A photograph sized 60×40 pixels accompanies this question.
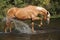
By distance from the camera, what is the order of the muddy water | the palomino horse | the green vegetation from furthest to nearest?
the green vegetation
the palomino horse
the muddy water

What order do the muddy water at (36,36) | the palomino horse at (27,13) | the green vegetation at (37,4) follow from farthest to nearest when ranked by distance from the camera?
1. the green vegetation at (37,4)
2. the palomino horse at (27,13)
3. the muddy water at (36,36)

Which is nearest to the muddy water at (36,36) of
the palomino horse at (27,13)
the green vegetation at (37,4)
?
the palomino horse at (27,13)

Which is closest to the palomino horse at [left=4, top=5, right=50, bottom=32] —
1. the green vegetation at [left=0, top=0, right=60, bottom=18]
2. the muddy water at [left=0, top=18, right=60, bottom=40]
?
the muddy water at [left=0, top=18, right=60, bottom=40]

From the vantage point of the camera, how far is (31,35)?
1252 cm

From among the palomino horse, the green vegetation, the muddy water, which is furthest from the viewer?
the green vegetation

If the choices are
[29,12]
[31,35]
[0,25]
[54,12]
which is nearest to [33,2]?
[54,12]

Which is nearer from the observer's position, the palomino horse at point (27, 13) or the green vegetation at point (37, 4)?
the palomino horse at point (27, 13)

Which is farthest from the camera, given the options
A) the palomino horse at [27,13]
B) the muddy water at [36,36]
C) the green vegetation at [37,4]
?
the green vegetation at [37,4]

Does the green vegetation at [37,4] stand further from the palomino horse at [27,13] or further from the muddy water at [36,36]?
the muddy water at [36,36]

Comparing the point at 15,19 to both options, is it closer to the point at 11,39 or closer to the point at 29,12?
the point at 29,12

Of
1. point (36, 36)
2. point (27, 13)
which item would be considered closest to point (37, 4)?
point (27, 13)

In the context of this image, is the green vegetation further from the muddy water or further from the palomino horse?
the muddy water

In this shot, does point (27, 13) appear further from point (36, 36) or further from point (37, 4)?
point (37, 4)

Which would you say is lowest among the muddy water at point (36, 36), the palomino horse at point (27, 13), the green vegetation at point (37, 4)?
the green vegetation at point (37, 4)
